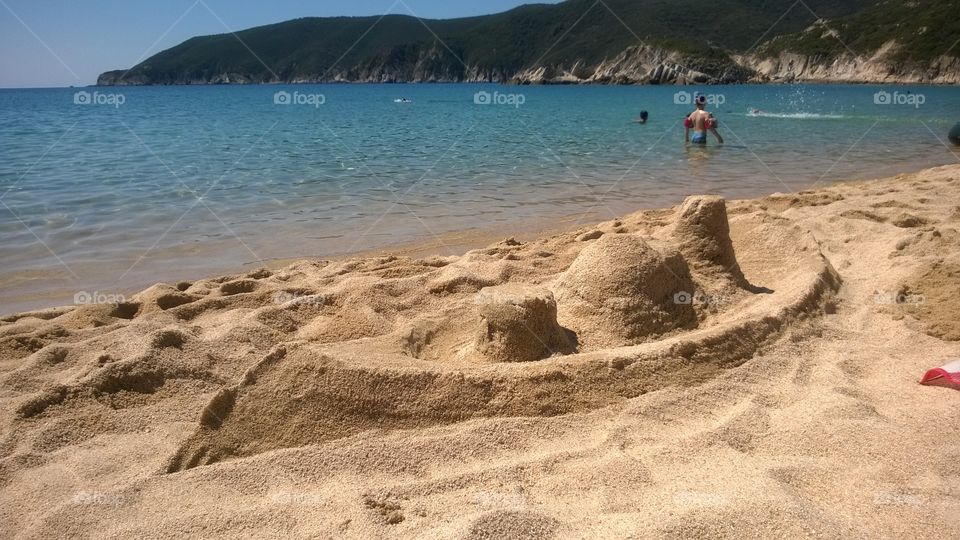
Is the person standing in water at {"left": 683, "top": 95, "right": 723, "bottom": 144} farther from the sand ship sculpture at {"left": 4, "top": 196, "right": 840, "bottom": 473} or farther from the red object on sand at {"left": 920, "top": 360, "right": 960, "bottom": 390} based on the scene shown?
the red object on sand at {"left": 920, "top": 360, "right": 960, "bottom": 390}

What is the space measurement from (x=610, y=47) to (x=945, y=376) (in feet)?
302

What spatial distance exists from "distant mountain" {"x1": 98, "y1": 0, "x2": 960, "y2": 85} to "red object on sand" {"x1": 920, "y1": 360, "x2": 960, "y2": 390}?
64139 mm

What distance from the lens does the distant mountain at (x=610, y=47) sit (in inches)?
2394

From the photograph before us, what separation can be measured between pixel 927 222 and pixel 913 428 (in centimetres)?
437

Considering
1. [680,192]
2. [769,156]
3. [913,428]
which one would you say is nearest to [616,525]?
[913,428]

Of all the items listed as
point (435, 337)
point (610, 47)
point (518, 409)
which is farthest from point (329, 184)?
point (610, 47)

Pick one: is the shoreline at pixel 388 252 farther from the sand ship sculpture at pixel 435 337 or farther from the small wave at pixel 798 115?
the small wave at pixel 798 115

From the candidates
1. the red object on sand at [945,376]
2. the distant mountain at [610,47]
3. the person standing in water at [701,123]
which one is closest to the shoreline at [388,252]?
the red object on sand at [945,376]

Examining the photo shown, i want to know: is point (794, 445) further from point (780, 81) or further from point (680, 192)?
point (780, 81)

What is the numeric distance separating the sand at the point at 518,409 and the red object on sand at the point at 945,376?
11cm

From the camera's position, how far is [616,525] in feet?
7.08

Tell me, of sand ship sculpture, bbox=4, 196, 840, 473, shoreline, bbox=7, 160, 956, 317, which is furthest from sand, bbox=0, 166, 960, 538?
shoreline, bbox=7, 160, 956, 317

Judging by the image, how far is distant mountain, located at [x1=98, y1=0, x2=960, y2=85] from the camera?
60.8 meters

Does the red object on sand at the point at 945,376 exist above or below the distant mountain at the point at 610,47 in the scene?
below
